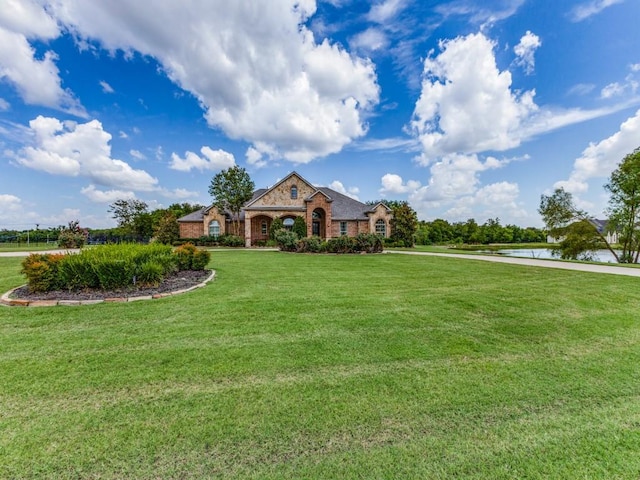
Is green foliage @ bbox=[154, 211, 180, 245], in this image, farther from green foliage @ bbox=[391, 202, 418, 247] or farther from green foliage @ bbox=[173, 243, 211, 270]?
green foliage @ bbox=[391, 202, 418, 247]

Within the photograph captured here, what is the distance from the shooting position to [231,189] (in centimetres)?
2833

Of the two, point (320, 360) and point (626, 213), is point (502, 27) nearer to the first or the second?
point (320, 360)

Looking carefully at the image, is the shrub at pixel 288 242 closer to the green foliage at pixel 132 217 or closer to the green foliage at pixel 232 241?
the green foliage at pixel 232 241

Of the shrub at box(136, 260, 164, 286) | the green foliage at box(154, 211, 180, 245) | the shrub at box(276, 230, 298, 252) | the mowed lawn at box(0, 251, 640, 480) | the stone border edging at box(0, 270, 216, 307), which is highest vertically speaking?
the green foliage at box(154, 211, 180, 245)

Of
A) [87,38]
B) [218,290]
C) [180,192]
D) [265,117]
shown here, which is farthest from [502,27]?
[180,192]

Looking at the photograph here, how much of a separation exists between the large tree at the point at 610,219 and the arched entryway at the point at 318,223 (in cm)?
2174

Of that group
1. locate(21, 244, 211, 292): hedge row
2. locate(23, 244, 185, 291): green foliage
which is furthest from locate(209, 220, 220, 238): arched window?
locate(23, 244, 185, 291): green foliage

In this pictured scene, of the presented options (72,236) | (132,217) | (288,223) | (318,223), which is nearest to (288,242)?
(288,223)

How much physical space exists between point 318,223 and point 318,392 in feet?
91.0

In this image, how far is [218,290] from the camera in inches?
270

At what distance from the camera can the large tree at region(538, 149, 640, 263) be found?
21359mm

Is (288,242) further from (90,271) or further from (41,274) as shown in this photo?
(41,274)

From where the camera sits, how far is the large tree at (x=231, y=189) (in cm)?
2803

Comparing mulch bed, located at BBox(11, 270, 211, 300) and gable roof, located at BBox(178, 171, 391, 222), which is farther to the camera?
gable roof, located at BBox(178, 171, 391, 222)
